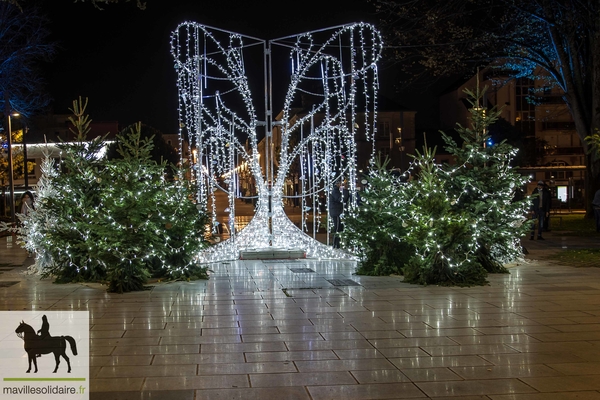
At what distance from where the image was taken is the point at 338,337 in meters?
8.13

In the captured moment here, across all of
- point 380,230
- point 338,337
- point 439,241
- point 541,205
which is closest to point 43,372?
point 338,337

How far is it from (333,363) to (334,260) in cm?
974

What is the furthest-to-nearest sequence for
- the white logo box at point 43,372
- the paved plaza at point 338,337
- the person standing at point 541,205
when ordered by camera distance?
the person standing at point 541,205
the paved plaza at point 338,337
the white logo box at point 43,372

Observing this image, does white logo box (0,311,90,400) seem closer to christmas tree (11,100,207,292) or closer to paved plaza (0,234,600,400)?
paved plaza (0,234,600,400)

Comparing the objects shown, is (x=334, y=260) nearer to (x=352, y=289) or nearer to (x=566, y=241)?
(x=352, y=289)

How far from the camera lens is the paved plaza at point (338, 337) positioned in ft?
20.2

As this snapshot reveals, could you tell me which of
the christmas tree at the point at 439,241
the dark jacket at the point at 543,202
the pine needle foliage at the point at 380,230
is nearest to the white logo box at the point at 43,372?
the christmas tree at the point at 439,241

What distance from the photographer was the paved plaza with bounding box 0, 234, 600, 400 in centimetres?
615

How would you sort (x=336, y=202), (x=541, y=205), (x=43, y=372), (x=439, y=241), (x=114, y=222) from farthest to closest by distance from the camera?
(x=541, y=205)
(x=336, y=202)
(x=439, y=241)
(x=114, y=222)
(x=43, y=372)

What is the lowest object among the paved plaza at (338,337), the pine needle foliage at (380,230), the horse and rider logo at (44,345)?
the paved plaza at (338,337)

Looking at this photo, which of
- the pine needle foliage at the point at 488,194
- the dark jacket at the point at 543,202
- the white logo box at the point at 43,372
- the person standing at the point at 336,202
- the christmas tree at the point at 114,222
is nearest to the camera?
the white logo box at the point at 43,372

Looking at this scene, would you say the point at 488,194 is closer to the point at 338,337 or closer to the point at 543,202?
the point at 338,337

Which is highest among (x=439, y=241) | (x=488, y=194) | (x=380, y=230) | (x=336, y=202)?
(x=488, y=194)

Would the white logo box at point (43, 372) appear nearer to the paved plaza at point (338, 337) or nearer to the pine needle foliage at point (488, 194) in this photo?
the paved plaza at point (338, 337)
